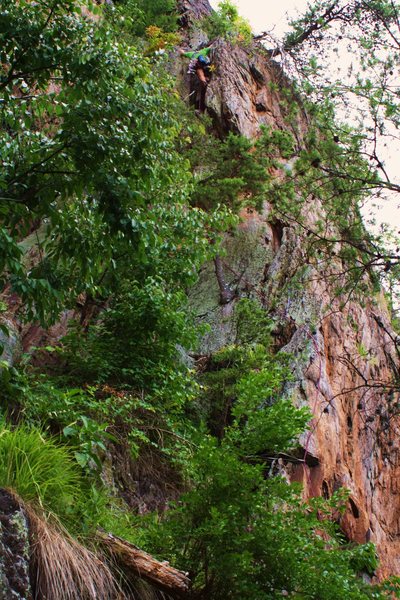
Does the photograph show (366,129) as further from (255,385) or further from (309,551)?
(309,551)

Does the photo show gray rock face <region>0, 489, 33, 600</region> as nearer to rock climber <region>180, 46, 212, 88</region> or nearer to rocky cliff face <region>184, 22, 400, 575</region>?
rocky cliff face <region>184, 22, 400, 575</region>

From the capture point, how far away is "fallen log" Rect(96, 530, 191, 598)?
3914mm

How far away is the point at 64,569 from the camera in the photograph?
3.44 meters

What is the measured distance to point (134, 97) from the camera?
478 centimetres

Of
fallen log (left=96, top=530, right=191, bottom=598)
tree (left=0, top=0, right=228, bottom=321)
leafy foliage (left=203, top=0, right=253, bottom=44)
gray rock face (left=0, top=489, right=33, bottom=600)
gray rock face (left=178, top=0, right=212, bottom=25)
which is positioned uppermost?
gray rock face (left=178, top=0, right=212, bottom=25)

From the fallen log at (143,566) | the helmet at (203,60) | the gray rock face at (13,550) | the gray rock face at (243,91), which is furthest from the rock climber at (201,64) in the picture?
the gray rock face at (13,550)

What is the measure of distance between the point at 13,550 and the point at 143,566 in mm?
1055

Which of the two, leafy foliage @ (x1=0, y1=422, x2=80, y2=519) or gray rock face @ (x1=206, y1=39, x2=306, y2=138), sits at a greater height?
gray rock face @ (x1=206, y1=39, x2=306, y2=138)

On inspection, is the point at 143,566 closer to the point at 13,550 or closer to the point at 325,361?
the point at 13,550

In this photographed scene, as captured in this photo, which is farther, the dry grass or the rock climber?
the rock climber

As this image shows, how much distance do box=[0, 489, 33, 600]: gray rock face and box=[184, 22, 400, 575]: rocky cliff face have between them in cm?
498

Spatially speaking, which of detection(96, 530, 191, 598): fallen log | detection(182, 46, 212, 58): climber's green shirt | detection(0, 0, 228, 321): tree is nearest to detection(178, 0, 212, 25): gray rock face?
detection(182, 46, 212, 58): climber's green shirt

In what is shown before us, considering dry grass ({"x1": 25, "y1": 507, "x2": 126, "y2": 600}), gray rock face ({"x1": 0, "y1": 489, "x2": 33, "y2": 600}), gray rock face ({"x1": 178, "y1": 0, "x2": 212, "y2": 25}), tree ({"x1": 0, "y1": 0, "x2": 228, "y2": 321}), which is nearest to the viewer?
gray rock face ({"x1": 0, "y1": 489, "x2": 33, "y2": 600})

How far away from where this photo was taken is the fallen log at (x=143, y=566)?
391cm
